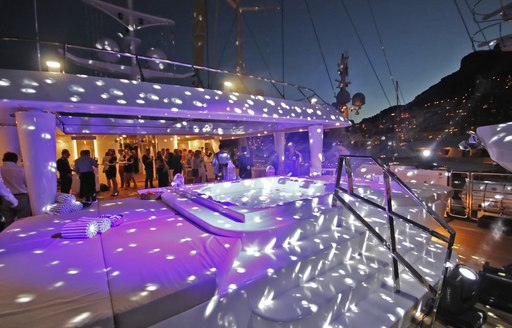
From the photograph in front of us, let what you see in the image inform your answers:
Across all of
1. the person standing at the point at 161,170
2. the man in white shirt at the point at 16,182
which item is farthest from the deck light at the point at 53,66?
the person standing at the point at 161,170

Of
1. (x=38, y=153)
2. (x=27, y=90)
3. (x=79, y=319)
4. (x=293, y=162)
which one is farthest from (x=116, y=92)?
(x=293, y=162)

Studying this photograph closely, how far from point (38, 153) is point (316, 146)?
6.42 m

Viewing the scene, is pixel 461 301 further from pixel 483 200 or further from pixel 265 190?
pixel 265 190

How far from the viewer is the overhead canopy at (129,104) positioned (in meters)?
3.43

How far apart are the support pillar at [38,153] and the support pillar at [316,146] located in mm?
6093

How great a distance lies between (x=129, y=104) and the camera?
4000 millimetres

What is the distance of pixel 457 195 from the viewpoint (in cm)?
606

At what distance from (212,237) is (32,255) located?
1.55 m

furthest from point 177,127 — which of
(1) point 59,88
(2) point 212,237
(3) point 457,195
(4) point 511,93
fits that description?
(4) point 511,93

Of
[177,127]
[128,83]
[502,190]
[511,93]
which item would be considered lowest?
[502,190]

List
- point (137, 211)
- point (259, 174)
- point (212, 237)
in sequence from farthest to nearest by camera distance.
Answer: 1. point (259, 174)
2. point (137, 211)
3. point (212, 237)

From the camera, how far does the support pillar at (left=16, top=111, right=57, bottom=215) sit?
3.54 m

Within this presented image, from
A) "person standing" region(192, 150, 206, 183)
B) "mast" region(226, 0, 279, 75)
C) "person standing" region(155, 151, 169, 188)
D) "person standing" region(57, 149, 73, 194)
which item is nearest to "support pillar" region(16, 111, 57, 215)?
"person standing" region(57, 149, 73, 194)

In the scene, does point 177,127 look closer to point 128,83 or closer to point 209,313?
point 128,83
